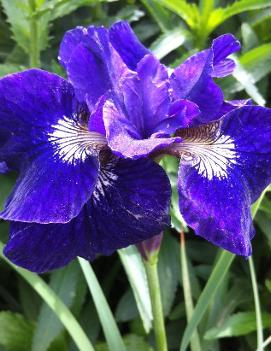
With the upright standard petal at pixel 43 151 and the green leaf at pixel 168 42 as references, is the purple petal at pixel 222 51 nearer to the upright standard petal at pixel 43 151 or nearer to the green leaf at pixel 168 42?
the upright standard petal at pixel 43 151

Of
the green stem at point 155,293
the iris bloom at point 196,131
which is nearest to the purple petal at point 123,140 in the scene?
the iris bloom at point 196,131

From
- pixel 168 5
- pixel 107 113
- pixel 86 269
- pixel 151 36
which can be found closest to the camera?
pixel 107 113

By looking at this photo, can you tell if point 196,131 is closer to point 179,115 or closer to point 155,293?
point 179,115

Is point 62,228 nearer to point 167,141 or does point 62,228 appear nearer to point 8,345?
point 167,141

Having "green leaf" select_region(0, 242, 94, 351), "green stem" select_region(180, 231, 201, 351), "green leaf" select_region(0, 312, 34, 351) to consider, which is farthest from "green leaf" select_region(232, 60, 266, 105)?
"green leaf" select_region(0, 312, 34, 351)

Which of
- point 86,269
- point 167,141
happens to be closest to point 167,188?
Result: point 167,141

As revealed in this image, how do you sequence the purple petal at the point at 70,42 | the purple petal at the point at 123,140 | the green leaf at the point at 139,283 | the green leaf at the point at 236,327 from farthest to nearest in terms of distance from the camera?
the green leaf at the point at 236,327 < the green leaf at the point at 139,283 < the purple petal at the point at 70,42 < the purple petal at the point at 123,140

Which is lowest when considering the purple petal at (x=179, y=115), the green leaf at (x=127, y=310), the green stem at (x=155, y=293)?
the green leaf at (x=127, y=310)
